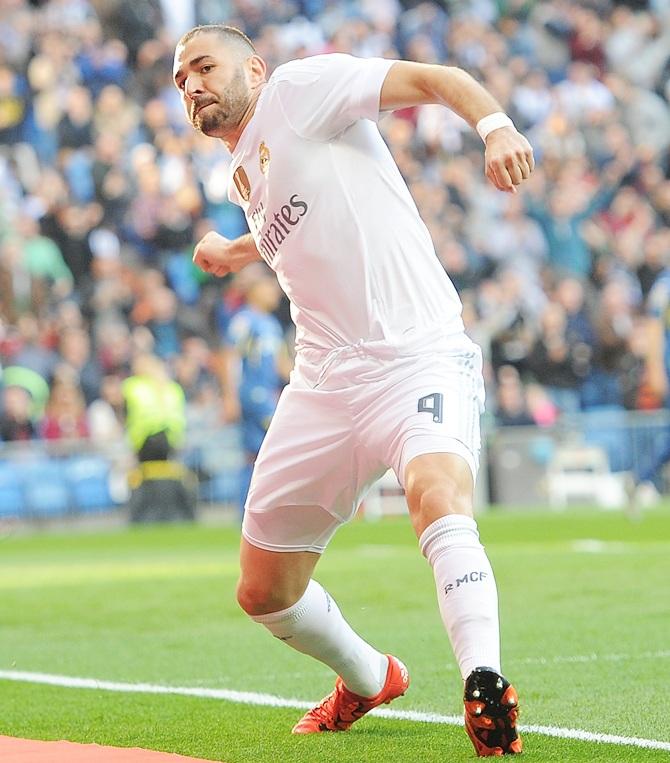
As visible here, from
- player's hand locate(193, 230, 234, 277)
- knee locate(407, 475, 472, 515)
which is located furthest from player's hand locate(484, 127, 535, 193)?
player's hand locate(193, 230, 234, 277)

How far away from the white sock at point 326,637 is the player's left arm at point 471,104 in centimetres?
157

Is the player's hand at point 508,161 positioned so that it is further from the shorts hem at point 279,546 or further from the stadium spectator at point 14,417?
the stadium spectator at point 14,417

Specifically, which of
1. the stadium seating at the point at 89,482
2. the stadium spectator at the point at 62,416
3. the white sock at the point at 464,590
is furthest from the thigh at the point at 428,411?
the stadium spectator at the point at 62,416

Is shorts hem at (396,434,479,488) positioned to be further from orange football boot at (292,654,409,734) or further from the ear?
the ear

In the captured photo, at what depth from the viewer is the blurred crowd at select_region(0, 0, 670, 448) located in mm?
20766

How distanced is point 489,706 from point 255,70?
225cm

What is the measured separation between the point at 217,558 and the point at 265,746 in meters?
8.81

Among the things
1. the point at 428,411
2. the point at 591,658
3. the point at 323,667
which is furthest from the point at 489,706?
the point at 323,667

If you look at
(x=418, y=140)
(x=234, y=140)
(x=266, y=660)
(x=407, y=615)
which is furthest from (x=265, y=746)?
(x=418, y=140)

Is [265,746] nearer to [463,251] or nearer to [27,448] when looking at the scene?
[27,448]

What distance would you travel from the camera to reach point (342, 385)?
→ 540 cm

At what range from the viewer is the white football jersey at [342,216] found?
5352mm

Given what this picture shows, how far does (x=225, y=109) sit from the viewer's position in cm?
560

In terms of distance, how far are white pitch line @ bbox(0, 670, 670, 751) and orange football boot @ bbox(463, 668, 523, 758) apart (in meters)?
0.55
